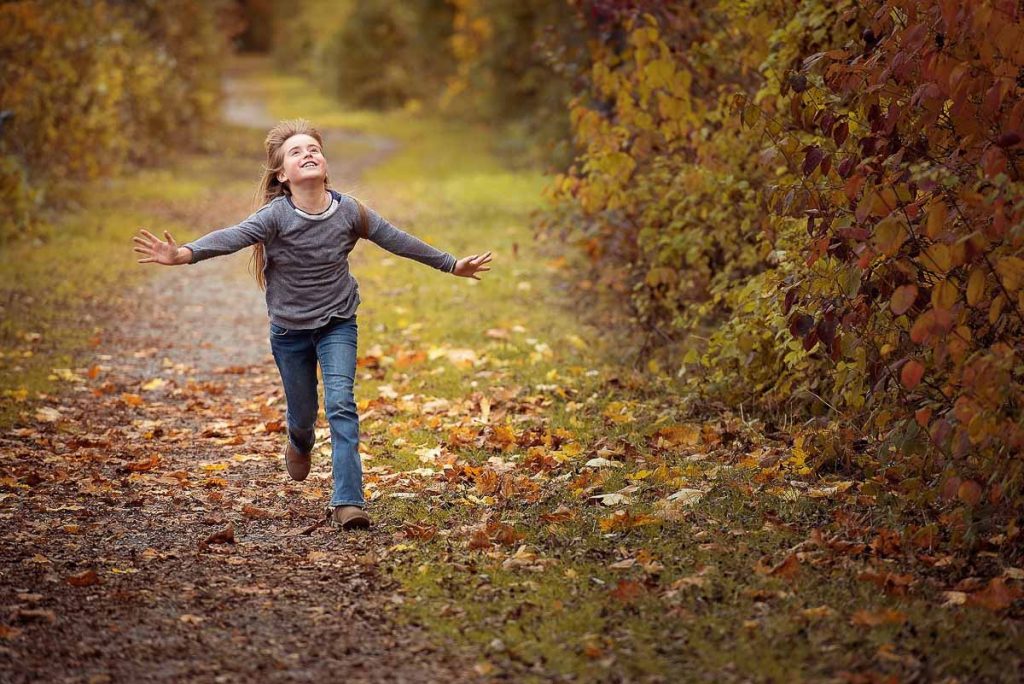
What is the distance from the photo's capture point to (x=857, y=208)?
14.9ft

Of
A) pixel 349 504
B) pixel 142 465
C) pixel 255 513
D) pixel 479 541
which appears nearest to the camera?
pixel 479 541

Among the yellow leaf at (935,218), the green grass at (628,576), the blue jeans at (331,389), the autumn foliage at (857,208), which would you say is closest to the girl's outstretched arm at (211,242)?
the blue jeans at (331,389)

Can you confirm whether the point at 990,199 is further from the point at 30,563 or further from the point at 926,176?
the point at 30,563

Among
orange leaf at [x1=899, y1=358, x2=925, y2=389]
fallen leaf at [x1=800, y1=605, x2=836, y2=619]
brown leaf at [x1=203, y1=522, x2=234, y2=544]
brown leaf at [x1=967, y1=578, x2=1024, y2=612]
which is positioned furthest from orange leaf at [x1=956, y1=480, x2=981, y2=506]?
brown leaf at [x1=203, y1=522, x2=234, y2=544]

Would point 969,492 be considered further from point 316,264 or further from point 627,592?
Answer: point 316,264

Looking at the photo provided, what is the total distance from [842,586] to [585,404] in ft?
10.2

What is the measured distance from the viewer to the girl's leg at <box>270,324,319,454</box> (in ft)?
18.4

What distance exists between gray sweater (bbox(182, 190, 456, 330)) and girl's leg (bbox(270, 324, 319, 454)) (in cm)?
11

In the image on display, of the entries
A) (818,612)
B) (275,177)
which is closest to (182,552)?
(275,177)

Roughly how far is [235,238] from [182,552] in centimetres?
137

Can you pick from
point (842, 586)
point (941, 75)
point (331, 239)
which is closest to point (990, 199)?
point (941, 75)

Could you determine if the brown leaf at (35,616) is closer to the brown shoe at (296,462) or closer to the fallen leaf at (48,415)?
the brown shoe at (296,462)

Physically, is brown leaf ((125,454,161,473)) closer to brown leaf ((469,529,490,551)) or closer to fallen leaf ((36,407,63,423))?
fallen leaf ((36,407,63,423))

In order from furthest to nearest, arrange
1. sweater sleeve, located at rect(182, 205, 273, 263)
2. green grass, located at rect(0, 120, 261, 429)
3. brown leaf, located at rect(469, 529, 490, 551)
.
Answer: green grass, located at rect(0, 120, 261, 429) < sweater sleeve, located at rect(182, 205, 273, 263) < brown leaf, located at rect(469, 529, 490, 551)
